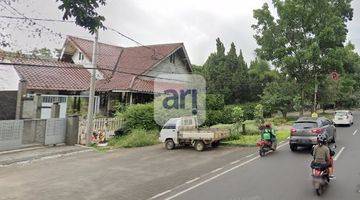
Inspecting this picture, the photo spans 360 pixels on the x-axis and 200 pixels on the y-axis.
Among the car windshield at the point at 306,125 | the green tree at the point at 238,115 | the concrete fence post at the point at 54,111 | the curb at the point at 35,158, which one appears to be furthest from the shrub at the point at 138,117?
the car windshield at the point at 306,125

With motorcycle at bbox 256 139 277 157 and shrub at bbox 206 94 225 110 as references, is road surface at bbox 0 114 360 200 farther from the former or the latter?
shrub at bbox 206 94 225 110

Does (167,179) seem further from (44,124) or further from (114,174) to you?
(44,124)

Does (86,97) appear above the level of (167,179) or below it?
above

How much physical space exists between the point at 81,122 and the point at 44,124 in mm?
2670

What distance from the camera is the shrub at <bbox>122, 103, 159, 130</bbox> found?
26.4 meters

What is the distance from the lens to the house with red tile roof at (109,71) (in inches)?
1154

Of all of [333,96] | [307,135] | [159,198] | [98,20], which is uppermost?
[333,96]

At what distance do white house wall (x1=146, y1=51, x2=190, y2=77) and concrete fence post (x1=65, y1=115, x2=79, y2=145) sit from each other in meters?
12.2

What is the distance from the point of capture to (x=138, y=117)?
26.5 metres

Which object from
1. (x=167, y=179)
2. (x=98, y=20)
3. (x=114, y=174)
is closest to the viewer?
(x=98, y=20)

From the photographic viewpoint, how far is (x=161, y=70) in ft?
121

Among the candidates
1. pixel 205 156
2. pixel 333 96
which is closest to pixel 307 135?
pixel 205 156

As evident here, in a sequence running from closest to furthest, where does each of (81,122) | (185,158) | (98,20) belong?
1. (98,20)
2. (185,158)
3. (81,122)

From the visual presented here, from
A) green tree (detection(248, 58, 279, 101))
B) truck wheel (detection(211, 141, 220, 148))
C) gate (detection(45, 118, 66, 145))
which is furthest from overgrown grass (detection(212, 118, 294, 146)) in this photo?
green tree (detection(248, 58, 279, 101))
